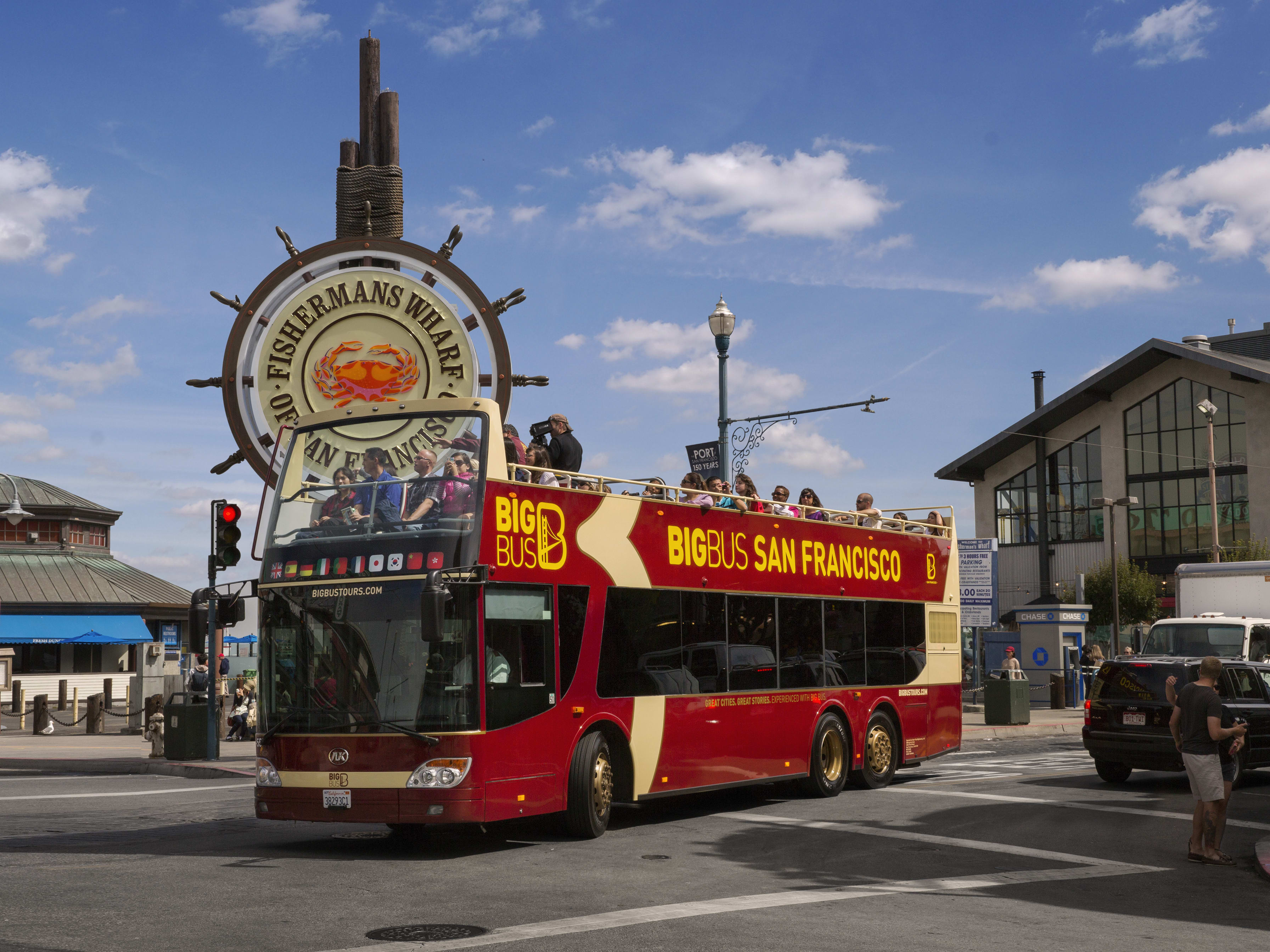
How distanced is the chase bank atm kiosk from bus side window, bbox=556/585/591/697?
84.5 ft

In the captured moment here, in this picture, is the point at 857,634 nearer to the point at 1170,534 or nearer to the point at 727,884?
the point at 727,884

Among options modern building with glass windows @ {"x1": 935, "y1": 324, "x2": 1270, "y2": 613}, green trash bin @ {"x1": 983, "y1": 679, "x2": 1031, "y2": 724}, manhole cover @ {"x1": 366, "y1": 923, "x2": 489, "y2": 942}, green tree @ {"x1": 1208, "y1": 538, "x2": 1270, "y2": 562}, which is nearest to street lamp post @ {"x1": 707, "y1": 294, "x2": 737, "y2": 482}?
green trash bin @ {"x1": 983, "y1": 679, "x2": 1031, "y2": 724}

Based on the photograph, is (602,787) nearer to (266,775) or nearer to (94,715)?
(266,775)

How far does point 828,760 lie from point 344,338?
816cm

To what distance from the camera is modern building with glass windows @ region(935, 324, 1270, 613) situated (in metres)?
59.0

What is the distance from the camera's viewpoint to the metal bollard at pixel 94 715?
30734mm

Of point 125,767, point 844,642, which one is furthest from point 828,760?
point 125,767

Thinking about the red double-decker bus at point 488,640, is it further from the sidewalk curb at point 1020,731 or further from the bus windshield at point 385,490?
the sidewalk curb at point 1020,731

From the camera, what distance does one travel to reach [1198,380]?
60781 mm

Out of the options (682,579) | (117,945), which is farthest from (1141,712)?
(117,945)

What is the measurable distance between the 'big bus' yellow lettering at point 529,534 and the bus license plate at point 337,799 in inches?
88.5

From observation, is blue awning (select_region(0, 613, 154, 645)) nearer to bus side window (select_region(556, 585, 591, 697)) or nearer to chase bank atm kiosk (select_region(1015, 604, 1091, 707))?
chase bank atm kiosk (select_region(1015, 604, 1091, 707))

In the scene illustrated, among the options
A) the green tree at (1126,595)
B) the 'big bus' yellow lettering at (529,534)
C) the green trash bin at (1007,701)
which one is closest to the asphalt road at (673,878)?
the 'big bus' yellow lettering at (529,534)

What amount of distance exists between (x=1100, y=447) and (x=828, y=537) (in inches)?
2040
